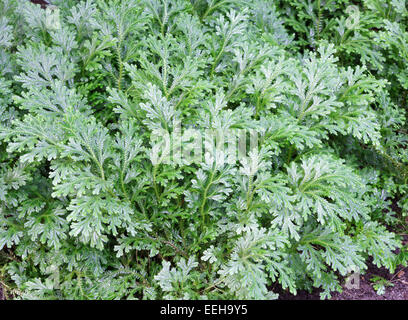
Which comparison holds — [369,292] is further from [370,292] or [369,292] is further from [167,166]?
[167,166]

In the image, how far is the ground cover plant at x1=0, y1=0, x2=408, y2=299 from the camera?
271cm

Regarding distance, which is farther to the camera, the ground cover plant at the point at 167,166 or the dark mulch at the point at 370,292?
the dark mulch at the point at 370,292

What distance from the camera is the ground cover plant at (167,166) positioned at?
2.71m

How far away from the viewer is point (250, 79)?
10.2 ft

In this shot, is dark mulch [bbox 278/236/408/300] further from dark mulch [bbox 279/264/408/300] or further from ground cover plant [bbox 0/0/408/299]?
ground cover plant [bbox 0/0/408/299]

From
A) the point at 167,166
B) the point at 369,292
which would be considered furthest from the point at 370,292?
the point at 167,166

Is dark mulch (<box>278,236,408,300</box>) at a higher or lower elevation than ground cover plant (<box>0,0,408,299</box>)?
lower

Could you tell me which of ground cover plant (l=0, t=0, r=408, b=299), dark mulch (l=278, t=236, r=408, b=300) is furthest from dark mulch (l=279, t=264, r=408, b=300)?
ground cover plant (l=0, t=0, r=408, b=299)

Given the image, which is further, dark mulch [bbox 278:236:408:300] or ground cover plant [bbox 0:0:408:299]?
dark mulch [bbox 278:236:408:300]

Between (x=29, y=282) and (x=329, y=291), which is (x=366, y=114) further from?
(x=29, y=282)

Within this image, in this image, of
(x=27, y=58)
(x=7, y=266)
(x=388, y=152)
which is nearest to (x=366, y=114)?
(x=388, y=152)

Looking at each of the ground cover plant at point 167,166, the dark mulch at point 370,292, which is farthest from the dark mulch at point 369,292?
the ground cover plant at point 167,166

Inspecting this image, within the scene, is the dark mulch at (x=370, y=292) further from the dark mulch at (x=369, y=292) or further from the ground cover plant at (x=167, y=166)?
the ground cover plant at (x=167, y=166)

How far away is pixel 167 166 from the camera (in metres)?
2.83
